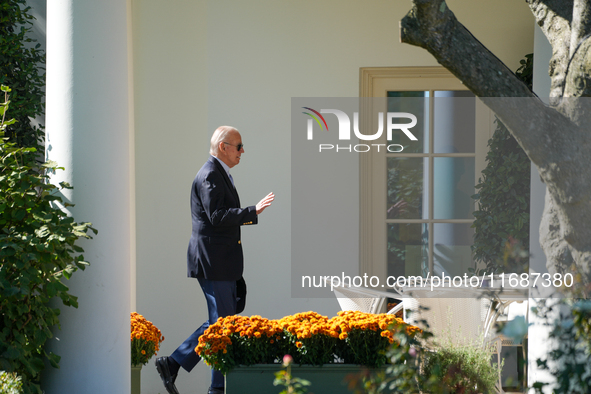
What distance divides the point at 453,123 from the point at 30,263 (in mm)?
3741

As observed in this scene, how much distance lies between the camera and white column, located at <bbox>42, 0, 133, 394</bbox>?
116 inches

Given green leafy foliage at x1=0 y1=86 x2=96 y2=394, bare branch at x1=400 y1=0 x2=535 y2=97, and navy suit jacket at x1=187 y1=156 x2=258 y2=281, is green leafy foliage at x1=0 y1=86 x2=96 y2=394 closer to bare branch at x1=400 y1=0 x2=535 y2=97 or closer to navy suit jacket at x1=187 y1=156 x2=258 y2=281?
navy suit jacket at x1=187 y1=156 x2=258 y2=281

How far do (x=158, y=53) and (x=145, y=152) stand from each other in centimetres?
86

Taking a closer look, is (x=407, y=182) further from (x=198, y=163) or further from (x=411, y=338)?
(x=411, y=338)

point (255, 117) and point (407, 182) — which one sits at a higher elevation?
point (255, 117)

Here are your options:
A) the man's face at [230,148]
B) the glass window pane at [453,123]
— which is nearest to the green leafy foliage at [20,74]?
the man's face at [230,148]

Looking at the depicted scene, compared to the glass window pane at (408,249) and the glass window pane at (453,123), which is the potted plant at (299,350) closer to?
the glass window pane at (408,249)

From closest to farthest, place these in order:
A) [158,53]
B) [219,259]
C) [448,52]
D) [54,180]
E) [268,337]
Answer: [448,52]
[54,180]
[268,337]
[219,259]
[158,53]

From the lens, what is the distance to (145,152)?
207 inches

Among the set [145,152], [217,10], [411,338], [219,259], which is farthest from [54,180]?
[217,10]

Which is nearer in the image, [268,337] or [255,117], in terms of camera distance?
[268,337]

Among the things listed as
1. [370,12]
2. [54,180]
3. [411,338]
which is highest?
[370,12]

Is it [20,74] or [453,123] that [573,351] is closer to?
[453,123]

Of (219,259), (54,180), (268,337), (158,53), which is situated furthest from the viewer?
(158,53)
